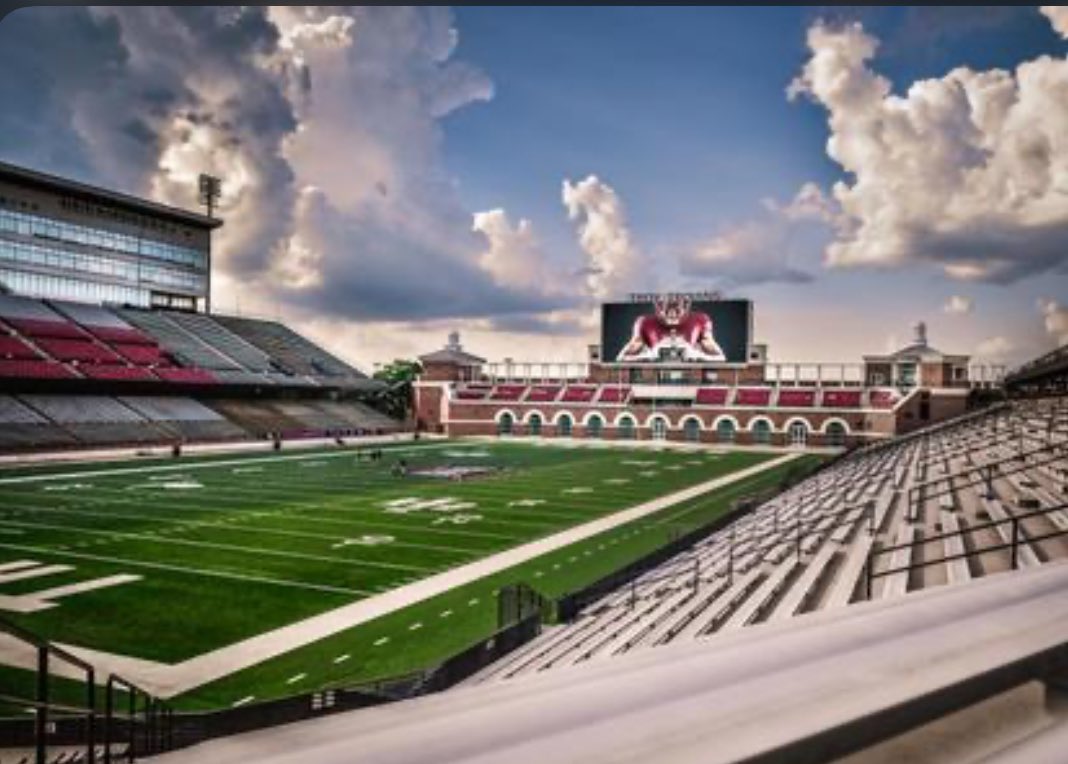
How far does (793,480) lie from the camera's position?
2802 cm

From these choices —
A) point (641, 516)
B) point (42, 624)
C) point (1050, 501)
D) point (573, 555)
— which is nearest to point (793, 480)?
point (641, 516)

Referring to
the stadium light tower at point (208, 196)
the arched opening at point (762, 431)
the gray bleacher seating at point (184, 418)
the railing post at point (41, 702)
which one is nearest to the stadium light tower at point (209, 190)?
the stadium light tower at point (208, 196)

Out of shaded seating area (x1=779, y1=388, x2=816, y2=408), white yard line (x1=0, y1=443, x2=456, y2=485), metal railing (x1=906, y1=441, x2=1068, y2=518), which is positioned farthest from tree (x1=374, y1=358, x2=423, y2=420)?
metal railing (x1=906, y1=441, x2=1068, y2=518)

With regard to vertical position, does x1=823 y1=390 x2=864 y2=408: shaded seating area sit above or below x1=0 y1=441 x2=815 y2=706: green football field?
above

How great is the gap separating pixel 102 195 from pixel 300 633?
55.4 metres

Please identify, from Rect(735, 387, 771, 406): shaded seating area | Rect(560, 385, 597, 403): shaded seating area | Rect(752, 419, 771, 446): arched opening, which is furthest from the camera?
Rect(560, 385, 597, 403): shaded seating area

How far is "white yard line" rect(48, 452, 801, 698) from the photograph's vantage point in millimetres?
11727

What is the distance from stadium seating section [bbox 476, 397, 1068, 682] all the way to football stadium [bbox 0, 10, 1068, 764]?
104 millimetres

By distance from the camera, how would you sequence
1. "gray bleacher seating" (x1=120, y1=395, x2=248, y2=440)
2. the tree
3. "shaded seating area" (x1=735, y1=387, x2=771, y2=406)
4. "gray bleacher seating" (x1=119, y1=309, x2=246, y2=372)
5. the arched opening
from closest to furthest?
"gray bleacher seating" (x1=120, y1=395, x2=248, y2=440) < "gray bleacher seating" (x1=119, y1=309, x2=246, y2=372) < the arched opening < "shaded seating area" (x1=735, y1=387, x2=771, y2=406) < the tree

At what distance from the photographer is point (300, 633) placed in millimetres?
13781

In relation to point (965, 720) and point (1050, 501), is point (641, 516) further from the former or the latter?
point (965, 720)

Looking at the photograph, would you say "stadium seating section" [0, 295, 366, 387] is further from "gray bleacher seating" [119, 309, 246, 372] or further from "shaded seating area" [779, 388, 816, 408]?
"shaded seating area" [779, 388, 816, 408]

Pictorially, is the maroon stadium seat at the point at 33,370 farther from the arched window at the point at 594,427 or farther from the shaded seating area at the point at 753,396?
the shaded seating area at the point at 753,396

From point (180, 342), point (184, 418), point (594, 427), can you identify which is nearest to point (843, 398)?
point (594, 427)
